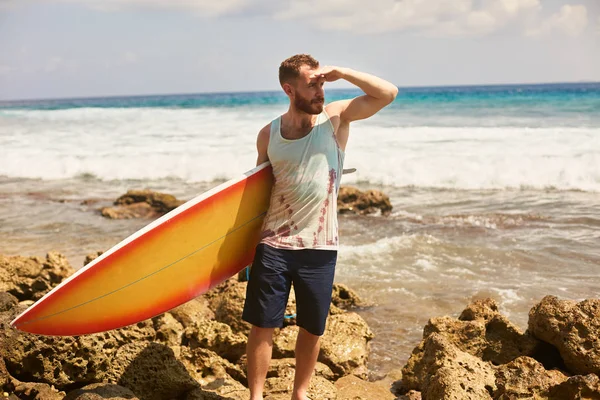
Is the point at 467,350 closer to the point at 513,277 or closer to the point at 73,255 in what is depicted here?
the point at 513,277

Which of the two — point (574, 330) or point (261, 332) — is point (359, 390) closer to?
point (261, 332)

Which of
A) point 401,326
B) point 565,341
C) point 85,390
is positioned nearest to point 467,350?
point 565,341

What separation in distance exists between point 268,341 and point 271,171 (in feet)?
2.93

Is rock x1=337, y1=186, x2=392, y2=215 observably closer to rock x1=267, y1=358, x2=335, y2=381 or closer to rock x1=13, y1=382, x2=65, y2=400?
rock x1=267, y1=358, x2=335, y2=381

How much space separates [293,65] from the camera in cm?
294

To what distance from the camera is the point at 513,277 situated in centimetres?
630

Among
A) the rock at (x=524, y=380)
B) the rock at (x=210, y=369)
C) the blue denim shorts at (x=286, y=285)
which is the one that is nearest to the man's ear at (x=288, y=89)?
the blue denim shorts at (x=286, y=285)

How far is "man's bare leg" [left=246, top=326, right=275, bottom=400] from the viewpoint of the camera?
307cm

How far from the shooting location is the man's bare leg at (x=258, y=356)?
121 inches

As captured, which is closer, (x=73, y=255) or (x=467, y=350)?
(x=467, y=350)

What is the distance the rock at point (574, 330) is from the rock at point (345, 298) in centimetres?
202

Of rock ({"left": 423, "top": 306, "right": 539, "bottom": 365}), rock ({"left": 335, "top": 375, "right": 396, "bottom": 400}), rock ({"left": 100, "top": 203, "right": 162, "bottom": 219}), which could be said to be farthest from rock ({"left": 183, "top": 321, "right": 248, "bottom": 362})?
rock ({"left": 100, "top": 203, "right": 162, "bottom": 219})

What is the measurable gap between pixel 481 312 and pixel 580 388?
1.44 m

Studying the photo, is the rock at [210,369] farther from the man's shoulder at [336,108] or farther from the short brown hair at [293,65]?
the short brown hair at [293,65]
